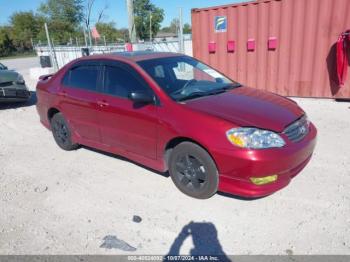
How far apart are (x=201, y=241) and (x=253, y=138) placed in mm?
1069

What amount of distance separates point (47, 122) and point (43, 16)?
52.5 metres

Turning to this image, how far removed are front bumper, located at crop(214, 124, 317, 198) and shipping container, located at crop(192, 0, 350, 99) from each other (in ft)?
14.9

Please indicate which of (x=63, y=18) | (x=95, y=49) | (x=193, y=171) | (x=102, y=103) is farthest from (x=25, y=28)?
(x=193, y=171)

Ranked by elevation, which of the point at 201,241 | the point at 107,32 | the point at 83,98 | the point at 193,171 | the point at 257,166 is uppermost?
the point at 107,32

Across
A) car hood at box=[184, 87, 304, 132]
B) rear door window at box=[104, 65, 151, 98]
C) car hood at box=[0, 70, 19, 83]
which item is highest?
rear door window at box=[104, 65, 151, 98]

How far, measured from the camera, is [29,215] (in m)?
3.22

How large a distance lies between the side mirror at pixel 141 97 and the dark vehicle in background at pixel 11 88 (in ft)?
18.9

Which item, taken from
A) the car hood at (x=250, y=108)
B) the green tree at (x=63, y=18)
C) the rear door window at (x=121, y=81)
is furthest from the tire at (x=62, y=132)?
the green tree at (x=63, y=18)

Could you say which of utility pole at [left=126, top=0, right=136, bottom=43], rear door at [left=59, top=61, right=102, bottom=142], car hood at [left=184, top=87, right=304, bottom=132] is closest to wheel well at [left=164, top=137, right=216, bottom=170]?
car hood at [left=184, top=87, right=304, bottom=132]

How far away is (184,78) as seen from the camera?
3867 millimetres

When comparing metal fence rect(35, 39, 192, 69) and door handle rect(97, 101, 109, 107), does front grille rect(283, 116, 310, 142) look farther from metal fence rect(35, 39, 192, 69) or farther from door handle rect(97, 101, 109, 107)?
metal fence rect(35, 39, 192, 69)

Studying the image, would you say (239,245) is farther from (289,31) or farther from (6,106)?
(6,106)

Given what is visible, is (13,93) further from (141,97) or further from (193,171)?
(193,171)

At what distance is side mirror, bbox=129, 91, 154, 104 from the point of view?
3.29 meters
